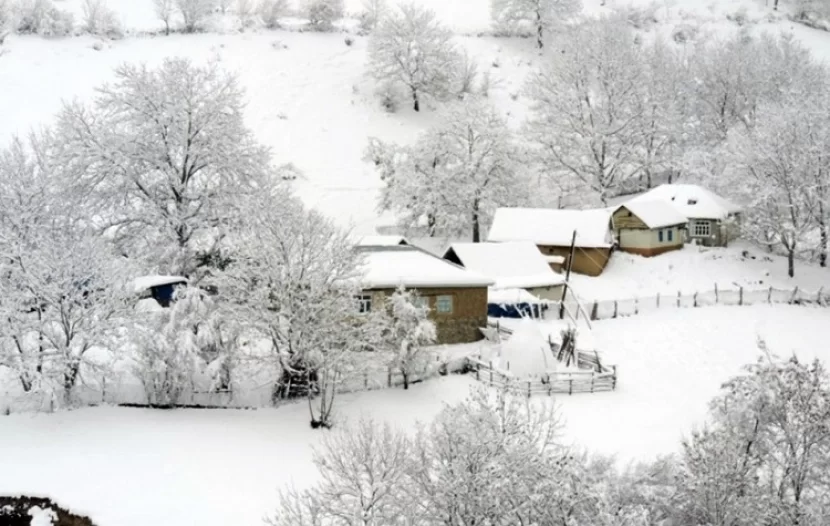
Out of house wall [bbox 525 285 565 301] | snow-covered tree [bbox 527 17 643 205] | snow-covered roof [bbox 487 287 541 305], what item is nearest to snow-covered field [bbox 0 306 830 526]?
snow-covered roof [bbox 487 287 541 305]

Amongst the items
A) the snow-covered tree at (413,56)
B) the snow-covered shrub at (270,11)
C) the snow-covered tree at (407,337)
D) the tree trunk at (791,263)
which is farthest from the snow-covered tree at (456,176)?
the snow-covered shrub at (270,11)

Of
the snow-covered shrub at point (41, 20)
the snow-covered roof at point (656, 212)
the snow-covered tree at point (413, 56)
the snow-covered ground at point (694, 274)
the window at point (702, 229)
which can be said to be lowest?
the snow-covered ground at point (694, 274)

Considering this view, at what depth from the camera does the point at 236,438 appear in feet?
80.2

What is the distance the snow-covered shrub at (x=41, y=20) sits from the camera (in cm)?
6722

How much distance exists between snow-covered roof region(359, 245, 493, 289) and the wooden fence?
5919 mm

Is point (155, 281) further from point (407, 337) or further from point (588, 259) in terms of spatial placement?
point (588, 259)

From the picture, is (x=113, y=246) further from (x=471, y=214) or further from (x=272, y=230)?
(x=471, y=214)

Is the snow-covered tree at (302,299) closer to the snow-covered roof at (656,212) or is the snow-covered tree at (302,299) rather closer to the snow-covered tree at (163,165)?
the snow-covered tree at (163,165)

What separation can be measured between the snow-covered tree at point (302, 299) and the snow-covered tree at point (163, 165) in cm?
731

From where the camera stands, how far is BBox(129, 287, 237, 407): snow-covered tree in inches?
1029

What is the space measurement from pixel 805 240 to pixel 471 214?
2036cm

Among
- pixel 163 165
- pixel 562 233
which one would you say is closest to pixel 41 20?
pixel 163 165

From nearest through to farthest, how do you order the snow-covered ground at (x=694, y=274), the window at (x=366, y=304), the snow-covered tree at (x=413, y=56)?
the window at (x=366, y=304)
the snow-covered ground at (x=694, y=274)
the snow-covered tree at (x=413, y=56)

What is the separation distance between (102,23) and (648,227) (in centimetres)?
5228
